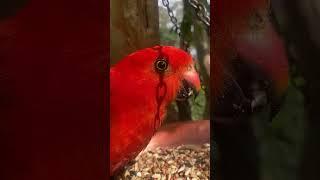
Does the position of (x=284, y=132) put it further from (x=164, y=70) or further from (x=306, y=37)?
(x=164, y=70)

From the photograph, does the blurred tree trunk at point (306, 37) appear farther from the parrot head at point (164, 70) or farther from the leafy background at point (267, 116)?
the parrot head at point (164, 70)

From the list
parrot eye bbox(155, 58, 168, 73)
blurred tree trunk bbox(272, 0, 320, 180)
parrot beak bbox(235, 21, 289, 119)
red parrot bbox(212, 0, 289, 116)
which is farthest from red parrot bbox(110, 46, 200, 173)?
blurred tree trunk bbox(272, 0, 320, 180)

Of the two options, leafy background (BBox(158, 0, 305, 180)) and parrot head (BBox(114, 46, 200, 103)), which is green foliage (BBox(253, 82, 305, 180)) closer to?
leafy background (BBox(158, 0, 305, 180))

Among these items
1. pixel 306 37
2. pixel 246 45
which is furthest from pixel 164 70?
pixel 306 37

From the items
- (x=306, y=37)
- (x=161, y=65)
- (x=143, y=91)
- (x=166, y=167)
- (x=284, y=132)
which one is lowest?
(x=166, y=167)

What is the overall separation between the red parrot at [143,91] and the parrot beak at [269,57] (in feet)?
0.77

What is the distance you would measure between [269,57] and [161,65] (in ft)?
1.44

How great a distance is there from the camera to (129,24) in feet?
7.48
